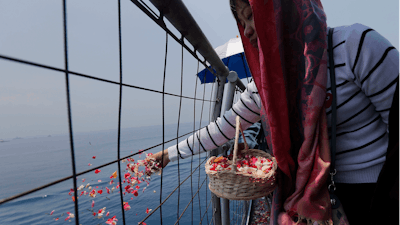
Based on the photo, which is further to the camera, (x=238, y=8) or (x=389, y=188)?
(x=238, y=8)

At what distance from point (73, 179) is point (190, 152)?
667 mm

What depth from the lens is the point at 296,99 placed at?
2.32 ft

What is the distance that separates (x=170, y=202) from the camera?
767cm

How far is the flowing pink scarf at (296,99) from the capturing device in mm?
621

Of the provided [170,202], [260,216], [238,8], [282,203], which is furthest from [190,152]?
[170,202]

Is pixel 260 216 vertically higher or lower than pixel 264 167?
lower

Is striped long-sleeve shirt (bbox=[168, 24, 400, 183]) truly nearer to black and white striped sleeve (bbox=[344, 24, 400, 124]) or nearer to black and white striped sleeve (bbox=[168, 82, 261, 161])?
black and white striped sleeve (bbox=[344, 24, 400, 124])

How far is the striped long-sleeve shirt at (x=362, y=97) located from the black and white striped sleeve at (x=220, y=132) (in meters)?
0.36

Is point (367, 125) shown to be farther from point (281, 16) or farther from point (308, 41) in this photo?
point (281, 16)

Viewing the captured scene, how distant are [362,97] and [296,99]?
190mm

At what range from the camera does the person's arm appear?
3.06 feet

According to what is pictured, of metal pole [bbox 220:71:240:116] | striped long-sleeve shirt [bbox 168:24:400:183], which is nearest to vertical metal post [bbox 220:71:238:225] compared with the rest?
metal pole [bbox 220:71:240:116]

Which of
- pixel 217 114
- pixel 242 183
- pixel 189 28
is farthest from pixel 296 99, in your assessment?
pixel 217 114

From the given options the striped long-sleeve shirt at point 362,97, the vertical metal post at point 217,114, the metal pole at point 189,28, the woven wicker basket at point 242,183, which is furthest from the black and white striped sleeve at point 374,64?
the vertical metal post at point 217,114
